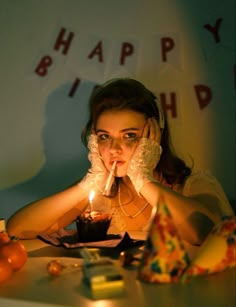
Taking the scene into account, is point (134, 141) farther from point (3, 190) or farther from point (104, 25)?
point (3, 190)

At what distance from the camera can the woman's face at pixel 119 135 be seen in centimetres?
135

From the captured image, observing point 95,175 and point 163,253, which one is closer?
point 163,253

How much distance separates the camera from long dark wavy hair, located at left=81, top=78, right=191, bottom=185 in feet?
4.59

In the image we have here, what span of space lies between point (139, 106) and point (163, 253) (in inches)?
27.0

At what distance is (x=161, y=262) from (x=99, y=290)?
12cm

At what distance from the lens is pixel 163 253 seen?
80 cm

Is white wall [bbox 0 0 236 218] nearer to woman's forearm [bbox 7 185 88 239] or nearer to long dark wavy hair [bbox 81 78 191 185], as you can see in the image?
long dark wavy hair [bbox 81 78 191 185]

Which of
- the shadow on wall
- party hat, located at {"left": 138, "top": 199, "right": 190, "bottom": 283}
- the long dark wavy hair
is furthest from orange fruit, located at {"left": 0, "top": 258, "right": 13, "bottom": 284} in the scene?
the shadow on wall

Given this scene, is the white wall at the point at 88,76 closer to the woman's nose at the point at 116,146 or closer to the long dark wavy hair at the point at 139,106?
the long dark wavy hair at the point at 139,106

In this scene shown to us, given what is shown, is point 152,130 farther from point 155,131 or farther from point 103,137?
point 103,137

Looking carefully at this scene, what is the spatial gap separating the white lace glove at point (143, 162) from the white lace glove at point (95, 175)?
0.12 metres

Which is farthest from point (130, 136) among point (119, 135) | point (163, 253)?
point (163, 253)

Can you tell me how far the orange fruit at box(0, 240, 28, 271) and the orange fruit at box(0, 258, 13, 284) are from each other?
0.04 ft

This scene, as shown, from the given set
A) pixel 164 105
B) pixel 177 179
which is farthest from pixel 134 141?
pixel 164 105
